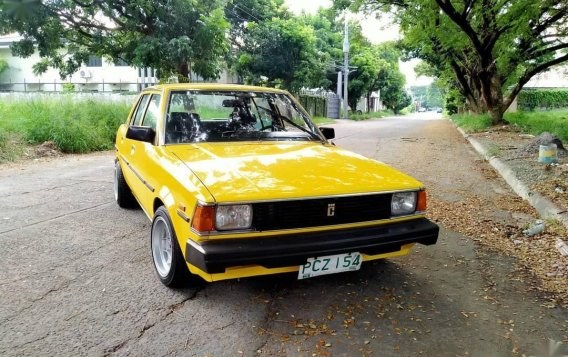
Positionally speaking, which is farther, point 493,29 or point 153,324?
point 493,29

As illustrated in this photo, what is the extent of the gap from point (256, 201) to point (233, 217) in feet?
0.57

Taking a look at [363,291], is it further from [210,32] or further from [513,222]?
[210,32]

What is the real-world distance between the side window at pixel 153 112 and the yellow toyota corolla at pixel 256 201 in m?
0.05

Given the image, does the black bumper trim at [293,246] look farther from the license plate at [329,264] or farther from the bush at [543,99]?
the bush at [543,99]

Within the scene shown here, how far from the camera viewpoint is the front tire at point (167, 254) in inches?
116

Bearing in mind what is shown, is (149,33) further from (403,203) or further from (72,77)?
(72,77)

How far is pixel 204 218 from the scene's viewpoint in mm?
2549

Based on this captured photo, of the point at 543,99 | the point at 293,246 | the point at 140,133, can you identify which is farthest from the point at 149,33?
the point at 543,99

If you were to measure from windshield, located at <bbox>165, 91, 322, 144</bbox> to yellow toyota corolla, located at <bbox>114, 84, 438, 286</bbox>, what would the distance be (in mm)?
13

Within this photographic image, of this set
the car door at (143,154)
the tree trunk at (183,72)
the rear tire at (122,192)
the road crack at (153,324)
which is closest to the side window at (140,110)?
the car door at (143,154)

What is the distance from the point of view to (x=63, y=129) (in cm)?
993

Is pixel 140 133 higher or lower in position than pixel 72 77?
lower

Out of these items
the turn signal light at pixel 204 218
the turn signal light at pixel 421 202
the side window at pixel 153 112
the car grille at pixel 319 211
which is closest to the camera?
the turn signal light at pixel 204 218

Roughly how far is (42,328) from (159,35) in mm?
12737
